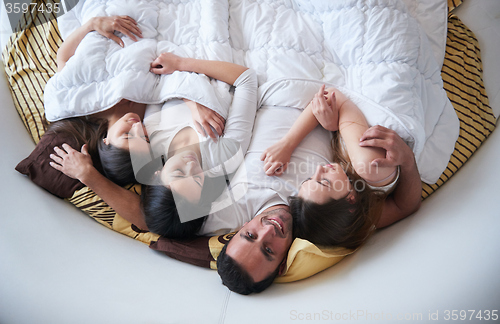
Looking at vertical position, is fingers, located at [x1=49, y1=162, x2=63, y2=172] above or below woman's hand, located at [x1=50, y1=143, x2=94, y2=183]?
below

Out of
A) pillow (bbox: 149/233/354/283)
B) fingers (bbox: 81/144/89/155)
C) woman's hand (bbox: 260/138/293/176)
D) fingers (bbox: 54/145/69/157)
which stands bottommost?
pillow (bbox: 149/233/354/283)

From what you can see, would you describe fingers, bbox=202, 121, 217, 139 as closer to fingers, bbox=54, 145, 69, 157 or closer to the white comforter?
the white comforter

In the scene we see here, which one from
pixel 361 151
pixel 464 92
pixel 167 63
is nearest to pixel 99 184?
pixel 167 63

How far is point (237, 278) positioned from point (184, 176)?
327 mm

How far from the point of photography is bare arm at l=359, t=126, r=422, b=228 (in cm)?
96

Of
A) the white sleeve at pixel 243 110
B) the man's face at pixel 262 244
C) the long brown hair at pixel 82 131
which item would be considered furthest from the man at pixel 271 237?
the long brown hair at pixel 82 131

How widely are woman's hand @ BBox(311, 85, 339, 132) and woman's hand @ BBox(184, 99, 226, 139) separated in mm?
302

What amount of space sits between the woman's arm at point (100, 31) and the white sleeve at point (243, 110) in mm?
437

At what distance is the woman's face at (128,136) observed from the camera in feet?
3.54

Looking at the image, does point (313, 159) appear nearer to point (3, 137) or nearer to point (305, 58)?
point (305, 58)

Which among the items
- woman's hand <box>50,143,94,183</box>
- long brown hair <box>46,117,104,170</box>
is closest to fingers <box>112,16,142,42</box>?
long brown hair <box>46,117,104,170</box>

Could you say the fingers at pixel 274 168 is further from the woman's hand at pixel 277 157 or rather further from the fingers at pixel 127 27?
the fingers at pixel 127 27

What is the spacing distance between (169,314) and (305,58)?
91cm

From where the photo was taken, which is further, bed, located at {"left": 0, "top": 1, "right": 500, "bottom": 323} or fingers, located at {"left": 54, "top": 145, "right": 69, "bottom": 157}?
fingers, located at {"left": 54, "top": 145, "right": 69, "bottom": 157}
